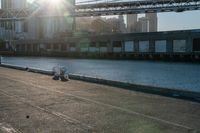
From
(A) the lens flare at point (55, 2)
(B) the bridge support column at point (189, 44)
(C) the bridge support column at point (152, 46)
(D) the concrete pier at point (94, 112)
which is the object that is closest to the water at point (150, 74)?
(D) the concrete pier at point (94, 112)

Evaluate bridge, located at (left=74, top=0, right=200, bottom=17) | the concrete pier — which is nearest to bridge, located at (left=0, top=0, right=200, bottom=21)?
bridge, located at (left=74, top=0, right=200, bottom=17)

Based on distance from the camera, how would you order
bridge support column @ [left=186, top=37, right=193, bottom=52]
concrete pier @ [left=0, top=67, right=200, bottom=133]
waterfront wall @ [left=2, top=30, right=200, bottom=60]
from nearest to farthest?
concrete pier @ [left=0, top=67, right=200, bottom=133] < bridge support column @ [left=186, top=37, right=193, bottom=52] < waterfront wall @ [left=2, top=30, right=200, bottom=60]

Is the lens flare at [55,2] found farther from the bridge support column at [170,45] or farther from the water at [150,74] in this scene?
the water at [150,74]

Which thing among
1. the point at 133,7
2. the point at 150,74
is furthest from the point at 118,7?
the point at 150,74

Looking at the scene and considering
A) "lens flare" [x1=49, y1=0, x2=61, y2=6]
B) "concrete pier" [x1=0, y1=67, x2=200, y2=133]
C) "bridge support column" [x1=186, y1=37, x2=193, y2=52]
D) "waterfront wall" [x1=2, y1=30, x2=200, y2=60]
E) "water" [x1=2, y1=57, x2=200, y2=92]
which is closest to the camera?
"concrete pier" [x1=0, y1=67, x2=200, y2=133]

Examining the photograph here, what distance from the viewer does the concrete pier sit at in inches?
396

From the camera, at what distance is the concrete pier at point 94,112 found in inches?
396

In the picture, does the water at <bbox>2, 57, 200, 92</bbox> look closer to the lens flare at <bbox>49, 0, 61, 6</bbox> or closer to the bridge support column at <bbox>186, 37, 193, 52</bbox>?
the bridge support column at <bbox>186, 37, 193, 52</bbox>

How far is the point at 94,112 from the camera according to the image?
1223 cm

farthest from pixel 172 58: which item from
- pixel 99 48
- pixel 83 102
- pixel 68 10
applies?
pixel 83 102

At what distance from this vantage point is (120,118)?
11.3 metres

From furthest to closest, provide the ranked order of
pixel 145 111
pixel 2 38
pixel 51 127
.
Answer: pixel 2 38 < pixel 145 111 < pixel 51 127

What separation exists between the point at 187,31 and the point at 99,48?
121 ft

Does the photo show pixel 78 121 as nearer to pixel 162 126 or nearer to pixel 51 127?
pixel 51 127
